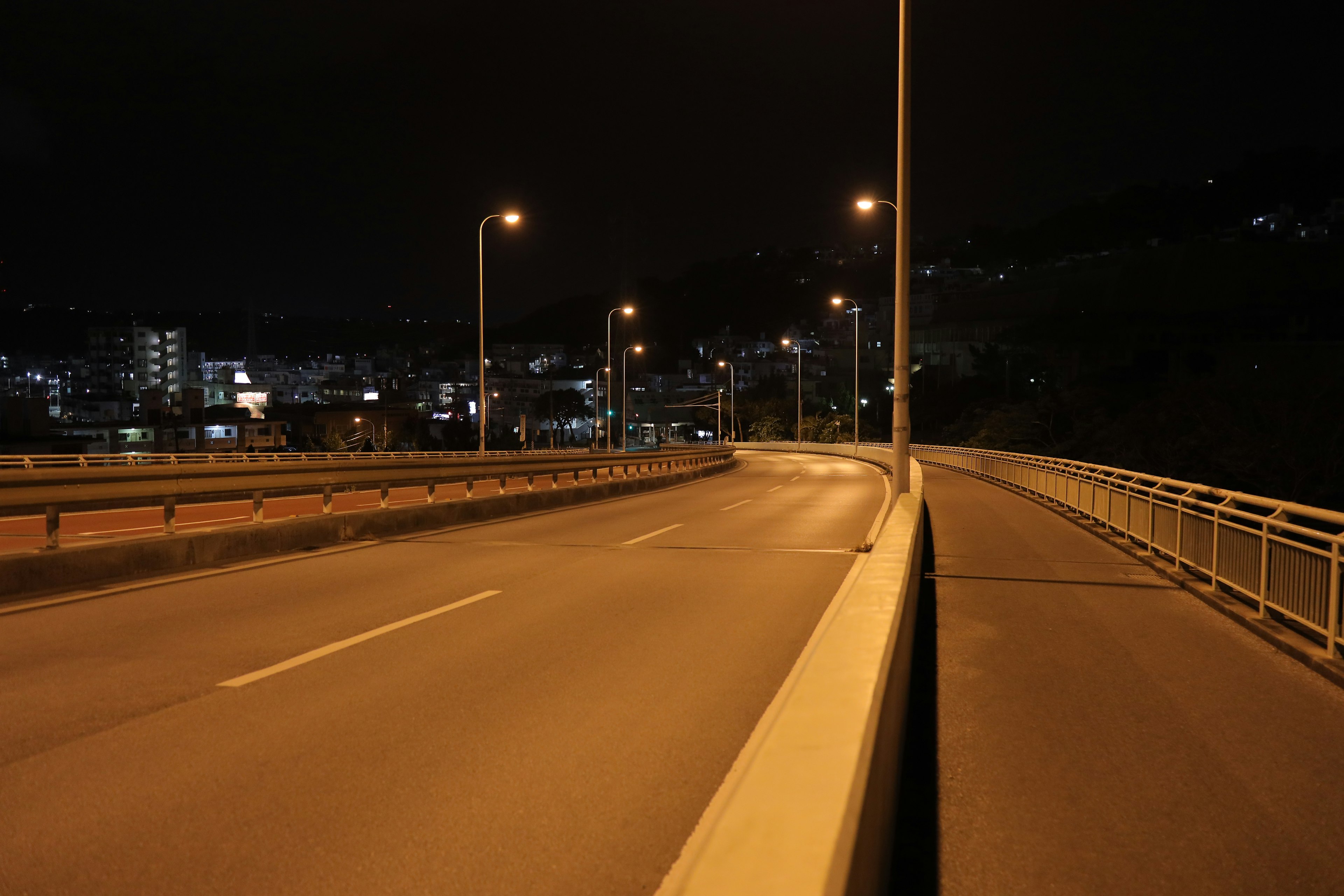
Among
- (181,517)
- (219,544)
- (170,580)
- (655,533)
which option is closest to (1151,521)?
(655,533)

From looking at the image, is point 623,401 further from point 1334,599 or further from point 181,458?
point 1334,599

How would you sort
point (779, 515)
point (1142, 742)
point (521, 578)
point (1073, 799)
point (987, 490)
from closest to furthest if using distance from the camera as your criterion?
point (1073, 799), point (1142, 742), point (521, 578), point (779, 515), point (987, 490)

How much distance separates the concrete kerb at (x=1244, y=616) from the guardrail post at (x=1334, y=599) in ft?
0.33

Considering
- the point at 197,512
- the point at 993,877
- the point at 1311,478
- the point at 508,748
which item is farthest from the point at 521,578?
the point at 1311,478

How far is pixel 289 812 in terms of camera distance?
4082mm

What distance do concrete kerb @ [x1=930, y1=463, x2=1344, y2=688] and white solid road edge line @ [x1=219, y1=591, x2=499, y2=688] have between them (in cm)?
713

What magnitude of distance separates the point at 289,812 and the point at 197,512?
65.7 feet

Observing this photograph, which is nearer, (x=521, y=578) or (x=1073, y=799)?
(x=1073, y=799)

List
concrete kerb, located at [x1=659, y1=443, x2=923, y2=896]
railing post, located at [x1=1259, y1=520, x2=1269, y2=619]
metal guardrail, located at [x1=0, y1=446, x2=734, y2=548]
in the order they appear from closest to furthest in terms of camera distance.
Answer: concrete kerb, located at [x1=659, y1=443, x2=923, y2=896], railing post, located at [x1=1259, y1=520, x2=1269, y2=619], metal guardrail, located at [x1=0, y1=446, x2=734, y2=548]

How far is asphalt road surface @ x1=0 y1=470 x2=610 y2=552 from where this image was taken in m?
15.1

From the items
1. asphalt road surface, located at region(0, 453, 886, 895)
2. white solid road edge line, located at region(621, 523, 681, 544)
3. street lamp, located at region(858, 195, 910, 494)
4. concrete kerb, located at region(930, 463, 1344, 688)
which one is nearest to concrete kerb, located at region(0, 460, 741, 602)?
asphalt road surface, located at region(0, 453, 886, 895)

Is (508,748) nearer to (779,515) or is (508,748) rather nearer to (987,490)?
(779,515)

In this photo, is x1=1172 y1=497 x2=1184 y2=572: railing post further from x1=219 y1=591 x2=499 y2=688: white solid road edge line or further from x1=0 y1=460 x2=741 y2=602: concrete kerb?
x1=0 y1=460 x2=741 y2=602: concrete kerb

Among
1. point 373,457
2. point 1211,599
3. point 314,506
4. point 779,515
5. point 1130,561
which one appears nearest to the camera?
point 1211,599
